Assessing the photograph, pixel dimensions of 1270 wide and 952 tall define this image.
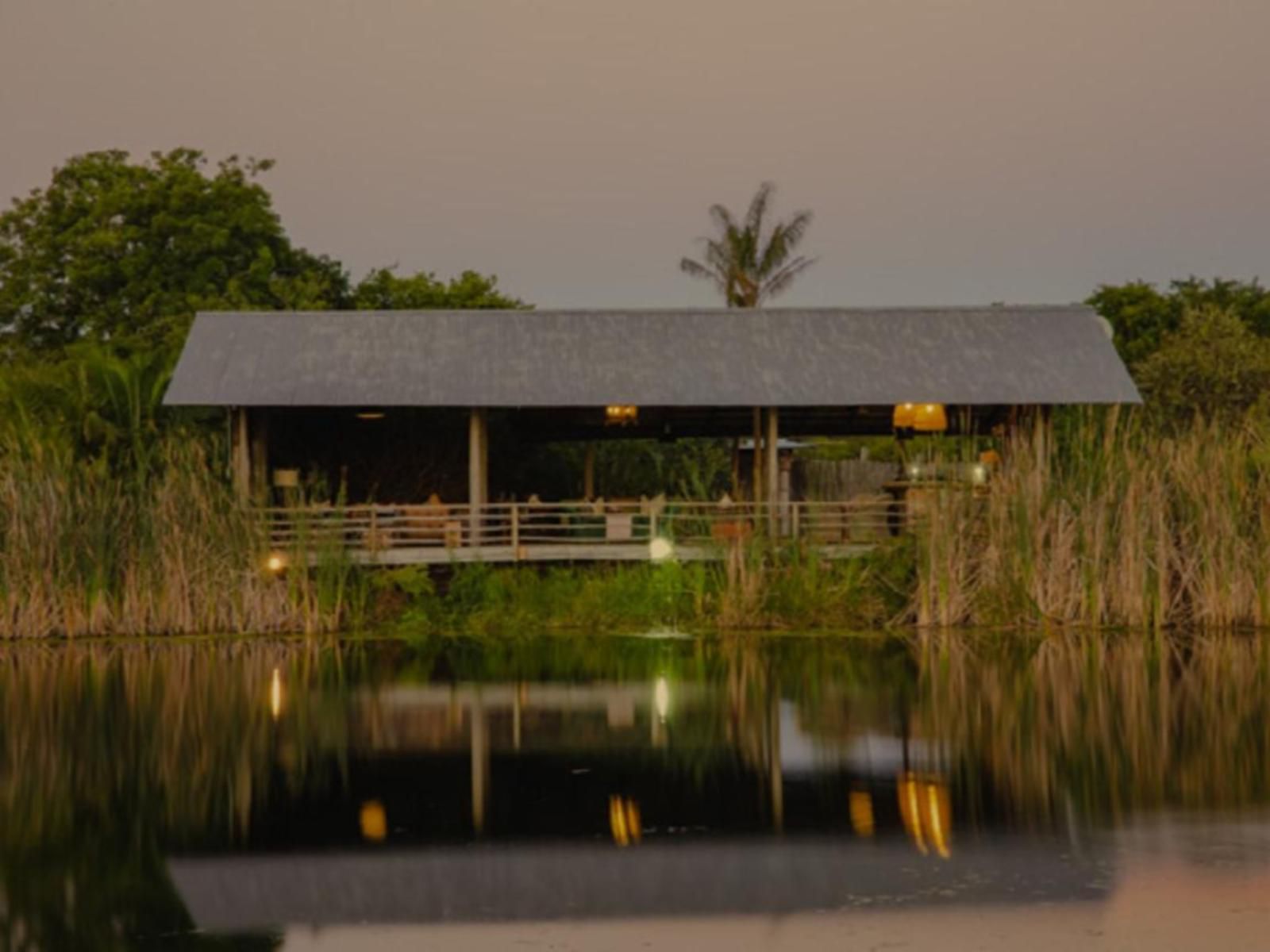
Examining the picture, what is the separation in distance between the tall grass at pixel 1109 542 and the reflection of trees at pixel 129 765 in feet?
23.1

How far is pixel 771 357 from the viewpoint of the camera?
24.0 meters

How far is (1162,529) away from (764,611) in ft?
14.2

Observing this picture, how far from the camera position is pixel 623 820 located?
10.6 meters

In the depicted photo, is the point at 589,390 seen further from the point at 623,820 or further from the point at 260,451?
the point at 623,820

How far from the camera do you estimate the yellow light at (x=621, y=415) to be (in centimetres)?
2459

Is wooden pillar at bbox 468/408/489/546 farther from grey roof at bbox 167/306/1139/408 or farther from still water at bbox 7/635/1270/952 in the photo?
still water at bbox 7/635/1270/952

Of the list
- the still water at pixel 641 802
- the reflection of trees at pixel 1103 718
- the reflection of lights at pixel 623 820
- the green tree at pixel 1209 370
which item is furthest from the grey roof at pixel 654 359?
the reflection of lights at pixel 623 820

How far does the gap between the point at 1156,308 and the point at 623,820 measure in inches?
1077

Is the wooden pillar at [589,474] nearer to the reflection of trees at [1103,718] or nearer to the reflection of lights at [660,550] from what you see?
the reflection of lights at [660,550]


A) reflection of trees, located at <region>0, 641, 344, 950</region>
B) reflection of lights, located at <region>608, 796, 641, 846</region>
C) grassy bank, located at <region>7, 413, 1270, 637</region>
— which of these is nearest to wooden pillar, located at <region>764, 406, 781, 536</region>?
grassy bank, located at <region>7, 413, 1270, 637</region>

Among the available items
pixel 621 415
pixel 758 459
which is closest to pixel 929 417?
pixel 758 459

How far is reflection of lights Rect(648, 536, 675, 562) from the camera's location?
72.3 feet

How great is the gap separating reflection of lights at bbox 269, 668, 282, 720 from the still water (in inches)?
1.9

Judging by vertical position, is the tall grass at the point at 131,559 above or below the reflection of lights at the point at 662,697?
above
